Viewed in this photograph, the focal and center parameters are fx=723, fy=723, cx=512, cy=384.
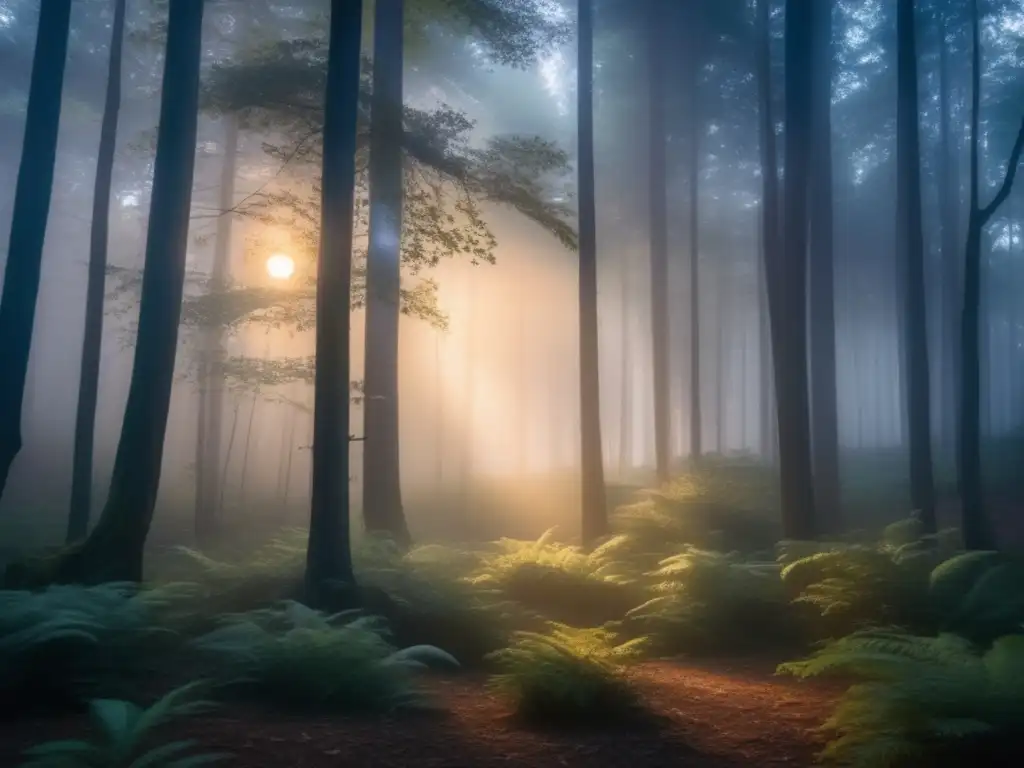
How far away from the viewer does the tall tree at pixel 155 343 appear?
30.2 ft

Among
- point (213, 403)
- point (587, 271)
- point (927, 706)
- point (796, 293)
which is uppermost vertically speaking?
point (587, 271)

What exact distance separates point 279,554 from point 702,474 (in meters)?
12.2

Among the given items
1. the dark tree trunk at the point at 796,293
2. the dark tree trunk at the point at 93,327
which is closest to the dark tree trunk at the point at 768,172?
the dark tree trunk at the point at 796,293

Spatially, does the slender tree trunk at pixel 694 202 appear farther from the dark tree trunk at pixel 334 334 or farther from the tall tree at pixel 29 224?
the tall tree at pixel 29 224

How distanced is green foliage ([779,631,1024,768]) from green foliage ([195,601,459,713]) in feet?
11.4

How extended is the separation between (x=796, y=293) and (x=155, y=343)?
411 inches

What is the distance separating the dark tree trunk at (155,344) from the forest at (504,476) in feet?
0.15

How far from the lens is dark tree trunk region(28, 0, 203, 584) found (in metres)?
9.20

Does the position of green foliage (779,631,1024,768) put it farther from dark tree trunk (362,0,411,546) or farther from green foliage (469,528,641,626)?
dark tree trunk (362,0,411,546)

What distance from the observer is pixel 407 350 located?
38.8 metres

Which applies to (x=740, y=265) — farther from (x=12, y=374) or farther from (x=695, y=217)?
(x=12, y=374)

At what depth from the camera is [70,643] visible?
6340 millimetres

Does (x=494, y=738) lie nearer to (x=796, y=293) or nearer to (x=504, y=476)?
(x=796, y=293)

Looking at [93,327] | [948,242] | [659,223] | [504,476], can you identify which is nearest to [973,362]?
[659,223]
